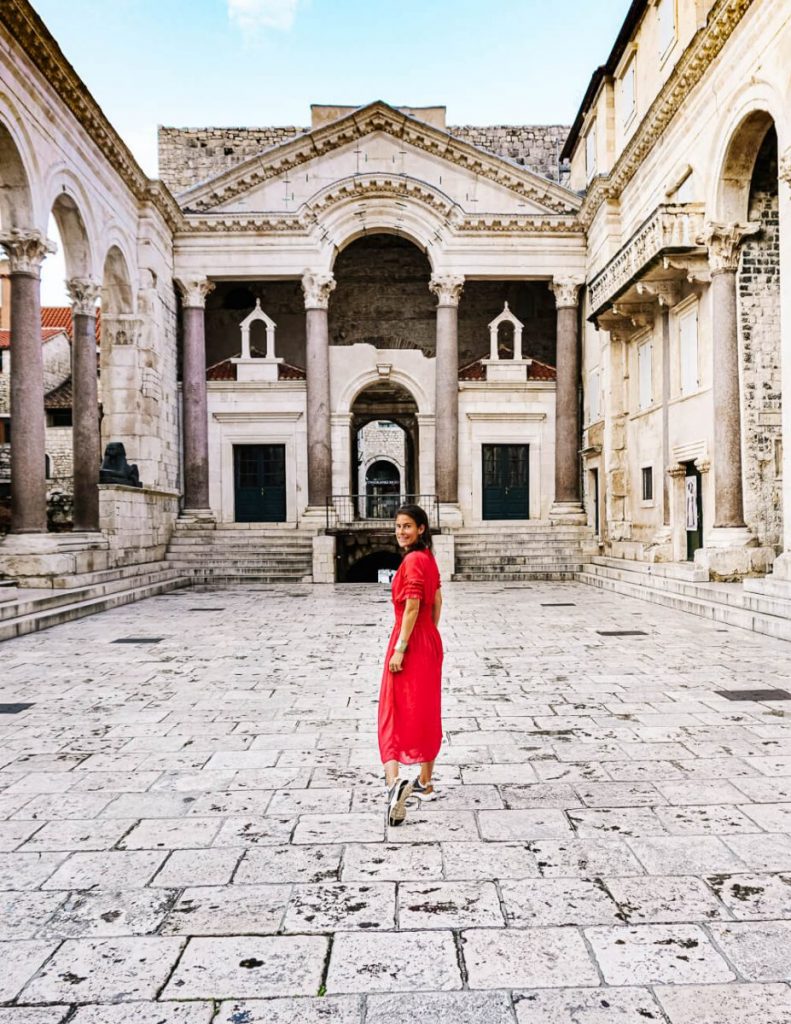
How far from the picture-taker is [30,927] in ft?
9.71

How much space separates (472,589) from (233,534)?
25.0 feet

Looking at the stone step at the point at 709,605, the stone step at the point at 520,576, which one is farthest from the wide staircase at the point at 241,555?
the stone step at the point at 709,605

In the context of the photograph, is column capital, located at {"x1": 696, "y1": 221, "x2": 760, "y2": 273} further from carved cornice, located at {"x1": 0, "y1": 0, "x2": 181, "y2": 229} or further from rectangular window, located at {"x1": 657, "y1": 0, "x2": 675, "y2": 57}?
carved cornice, located at {"x1": 0, "y1": 0, "x2": 181, "y2": 229}

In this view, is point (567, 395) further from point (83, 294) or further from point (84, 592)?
point (84, 592)

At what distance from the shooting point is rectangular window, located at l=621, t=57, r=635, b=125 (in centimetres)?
1916

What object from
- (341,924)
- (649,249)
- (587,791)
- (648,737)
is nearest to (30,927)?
(341,924)

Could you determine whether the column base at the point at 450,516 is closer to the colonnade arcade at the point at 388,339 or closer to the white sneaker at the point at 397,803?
the colonnade arcade at the point at 388,339

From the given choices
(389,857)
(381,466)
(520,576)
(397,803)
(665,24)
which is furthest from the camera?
(381,466)

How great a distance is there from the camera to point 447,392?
Result: 2244 centimetres

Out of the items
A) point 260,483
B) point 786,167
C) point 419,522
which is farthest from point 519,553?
point 419,522

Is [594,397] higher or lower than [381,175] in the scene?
lower

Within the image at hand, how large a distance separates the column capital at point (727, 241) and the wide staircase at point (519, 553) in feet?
27.3

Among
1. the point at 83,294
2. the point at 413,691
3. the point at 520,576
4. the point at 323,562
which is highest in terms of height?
the point at 83,294

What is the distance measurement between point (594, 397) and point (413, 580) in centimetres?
1938
